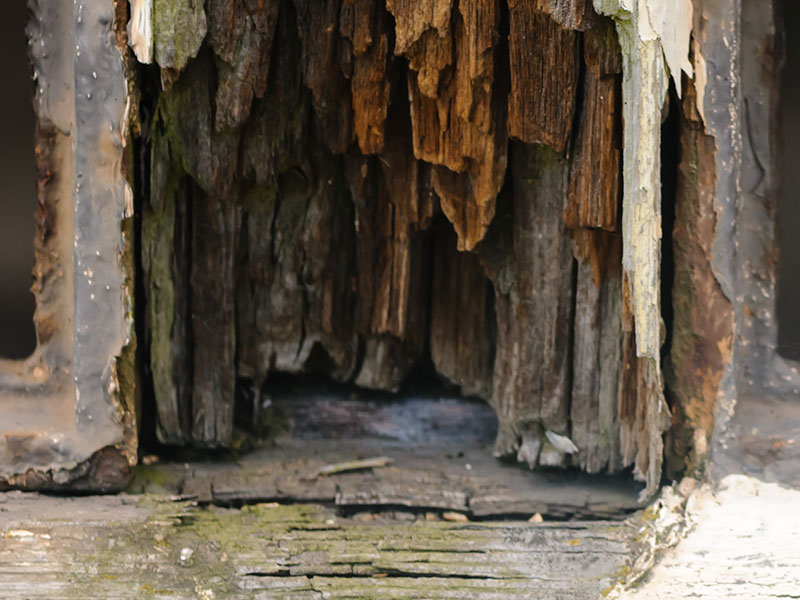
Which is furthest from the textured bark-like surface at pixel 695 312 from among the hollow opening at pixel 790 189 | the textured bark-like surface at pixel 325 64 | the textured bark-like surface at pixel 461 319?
the textured bark-like surface at pixel 325 64

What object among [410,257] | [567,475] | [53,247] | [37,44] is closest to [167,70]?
[37,44]

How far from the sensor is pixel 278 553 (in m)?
1.91

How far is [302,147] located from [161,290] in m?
0.52

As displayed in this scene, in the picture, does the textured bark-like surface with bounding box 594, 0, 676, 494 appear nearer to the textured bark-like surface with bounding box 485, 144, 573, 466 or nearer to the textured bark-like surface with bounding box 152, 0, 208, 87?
the textured bark-like surface with bounding box 485, 144, 573, 466

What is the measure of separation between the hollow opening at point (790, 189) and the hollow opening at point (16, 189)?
2.03 meters

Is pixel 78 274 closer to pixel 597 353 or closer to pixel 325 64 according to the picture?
pixel 325 64

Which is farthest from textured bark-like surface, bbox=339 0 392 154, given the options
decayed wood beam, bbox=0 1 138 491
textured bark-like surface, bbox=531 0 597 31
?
decayed wood beam, bbox=0 1 138 491

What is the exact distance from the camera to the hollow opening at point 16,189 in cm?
245

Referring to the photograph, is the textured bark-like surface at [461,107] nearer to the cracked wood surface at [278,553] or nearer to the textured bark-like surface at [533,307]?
the textured bark-like surface at [533,307]

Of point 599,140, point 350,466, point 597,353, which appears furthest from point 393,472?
point 599,140

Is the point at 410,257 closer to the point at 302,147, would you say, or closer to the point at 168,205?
the point at 302,147

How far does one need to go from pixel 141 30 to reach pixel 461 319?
1.16 m

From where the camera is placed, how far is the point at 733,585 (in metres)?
1.74

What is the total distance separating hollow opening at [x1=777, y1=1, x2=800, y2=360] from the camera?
7.58 ft
